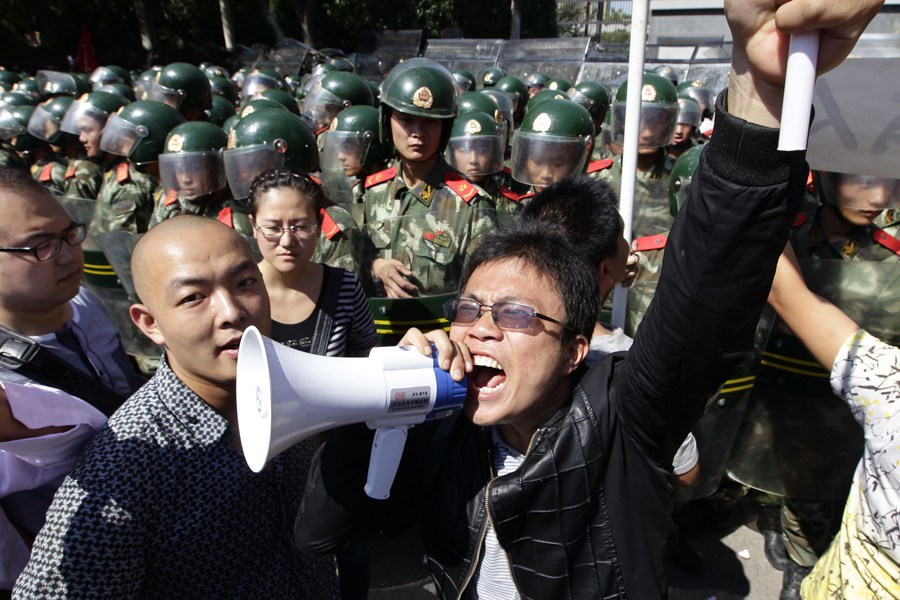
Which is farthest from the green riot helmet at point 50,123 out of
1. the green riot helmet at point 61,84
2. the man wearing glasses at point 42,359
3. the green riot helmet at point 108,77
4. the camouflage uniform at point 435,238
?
the man wearing glasses at point 42,359

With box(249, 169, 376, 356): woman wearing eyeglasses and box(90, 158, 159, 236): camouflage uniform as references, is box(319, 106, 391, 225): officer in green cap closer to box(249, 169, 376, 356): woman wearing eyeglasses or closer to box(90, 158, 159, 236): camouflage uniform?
box(90, 158, 159, 236): camouflage uniform

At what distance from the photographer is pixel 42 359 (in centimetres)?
204

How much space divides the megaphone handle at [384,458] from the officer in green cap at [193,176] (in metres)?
3.44

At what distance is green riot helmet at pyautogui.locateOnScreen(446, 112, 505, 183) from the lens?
17.8 ft


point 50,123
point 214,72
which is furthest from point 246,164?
point 214,72

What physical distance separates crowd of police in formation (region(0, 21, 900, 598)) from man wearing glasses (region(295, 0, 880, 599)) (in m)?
0.62

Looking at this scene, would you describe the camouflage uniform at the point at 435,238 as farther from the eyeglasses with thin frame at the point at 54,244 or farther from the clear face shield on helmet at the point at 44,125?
the clear face shield on helmet at the point at 44,125

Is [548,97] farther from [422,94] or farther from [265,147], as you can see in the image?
[265,147]

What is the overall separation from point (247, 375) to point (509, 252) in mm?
710

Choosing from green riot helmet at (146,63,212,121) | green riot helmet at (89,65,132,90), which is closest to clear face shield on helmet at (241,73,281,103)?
green riot helmet at (89,65,132,90)

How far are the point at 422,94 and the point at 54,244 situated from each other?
9.83 feet

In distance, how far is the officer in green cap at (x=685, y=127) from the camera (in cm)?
716

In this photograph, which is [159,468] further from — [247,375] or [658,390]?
[658,390]

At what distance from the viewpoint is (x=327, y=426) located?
1.39 meters
